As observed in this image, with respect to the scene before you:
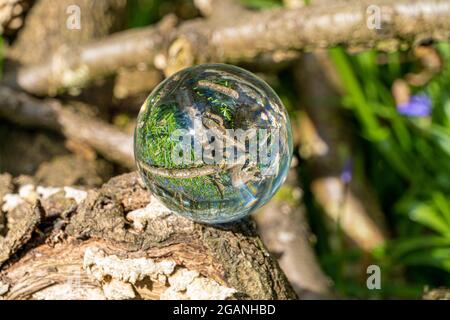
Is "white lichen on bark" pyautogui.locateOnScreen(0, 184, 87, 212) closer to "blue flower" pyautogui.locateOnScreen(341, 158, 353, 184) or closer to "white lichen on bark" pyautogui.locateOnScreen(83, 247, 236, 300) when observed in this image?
"white lichen on bark" pyautogui.locateOnScreen(83, 247, 236, 300)

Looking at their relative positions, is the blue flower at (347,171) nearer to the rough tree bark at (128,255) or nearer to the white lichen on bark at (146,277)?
the rough tree bark at (128,255)

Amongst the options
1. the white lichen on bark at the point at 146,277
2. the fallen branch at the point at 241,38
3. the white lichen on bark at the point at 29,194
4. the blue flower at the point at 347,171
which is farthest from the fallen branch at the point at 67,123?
the white lichen on bark at the point at 146,277

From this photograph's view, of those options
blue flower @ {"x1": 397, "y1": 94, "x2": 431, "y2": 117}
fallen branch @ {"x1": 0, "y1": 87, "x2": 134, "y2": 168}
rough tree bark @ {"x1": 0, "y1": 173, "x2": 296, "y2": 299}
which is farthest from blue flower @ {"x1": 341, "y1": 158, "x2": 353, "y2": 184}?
rough tree bark @ {"x1": 0, "y1": 173, "x2": 296, "y2": 299}

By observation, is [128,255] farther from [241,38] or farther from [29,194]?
[241,38]

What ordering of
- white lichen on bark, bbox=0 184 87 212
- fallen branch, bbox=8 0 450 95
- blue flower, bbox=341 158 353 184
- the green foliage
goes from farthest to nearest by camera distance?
blue flower, bbox=341 158 353 184 < the green foliage < fallen branch, bbox=8 0 450 95 < white lichen on bark, bbox=0 184 87 212

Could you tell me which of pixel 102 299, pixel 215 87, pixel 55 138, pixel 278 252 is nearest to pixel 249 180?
pixel 215 87
